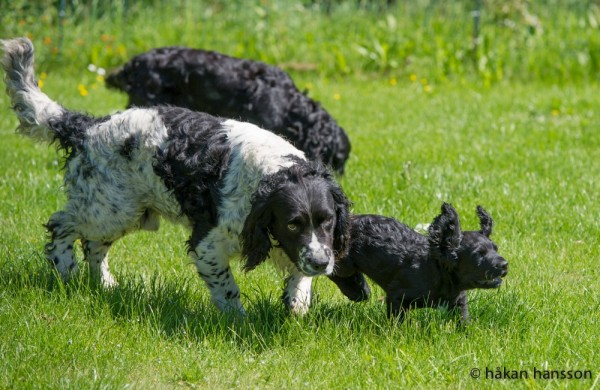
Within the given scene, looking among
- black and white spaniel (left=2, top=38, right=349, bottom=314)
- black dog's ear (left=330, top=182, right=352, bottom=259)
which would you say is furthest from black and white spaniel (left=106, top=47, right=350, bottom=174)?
black dog's ear (left=330, top=182, right=352, bottom=259)

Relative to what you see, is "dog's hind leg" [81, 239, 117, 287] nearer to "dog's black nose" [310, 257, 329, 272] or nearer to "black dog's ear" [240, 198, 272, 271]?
"black dog's ear" [240, 198, 272, 271]

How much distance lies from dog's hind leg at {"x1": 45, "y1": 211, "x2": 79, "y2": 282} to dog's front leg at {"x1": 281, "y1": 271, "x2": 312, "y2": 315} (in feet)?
4.99

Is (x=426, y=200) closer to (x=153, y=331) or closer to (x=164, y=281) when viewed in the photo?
(x=164, y=281)

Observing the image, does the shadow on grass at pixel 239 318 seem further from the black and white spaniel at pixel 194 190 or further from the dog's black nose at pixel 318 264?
the dog's black nose at pixel 318 264

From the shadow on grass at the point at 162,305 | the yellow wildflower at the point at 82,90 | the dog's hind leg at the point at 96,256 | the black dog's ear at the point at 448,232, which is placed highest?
the black dog's ear at the point at 448,232

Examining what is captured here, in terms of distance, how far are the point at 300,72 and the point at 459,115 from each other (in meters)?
3.42

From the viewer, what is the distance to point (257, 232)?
4.86 meters

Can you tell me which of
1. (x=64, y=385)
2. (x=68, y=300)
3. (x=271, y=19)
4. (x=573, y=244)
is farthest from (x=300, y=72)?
(x=64, y=385)

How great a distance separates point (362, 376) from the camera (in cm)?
433

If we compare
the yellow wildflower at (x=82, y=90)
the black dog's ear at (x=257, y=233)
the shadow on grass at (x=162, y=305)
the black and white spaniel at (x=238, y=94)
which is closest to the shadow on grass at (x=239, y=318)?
the shadow on grass at (x=162, y=305)

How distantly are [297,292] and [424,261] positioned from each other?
0.78 meters

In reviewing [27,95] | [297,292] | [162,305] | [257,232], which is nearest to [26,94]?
[27,95]

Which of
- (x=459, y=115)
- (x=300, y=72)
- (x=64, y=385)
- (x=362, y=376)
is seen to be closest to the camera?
(x=64, y=385)

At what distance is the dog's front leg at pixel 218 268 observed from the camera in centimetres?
521
